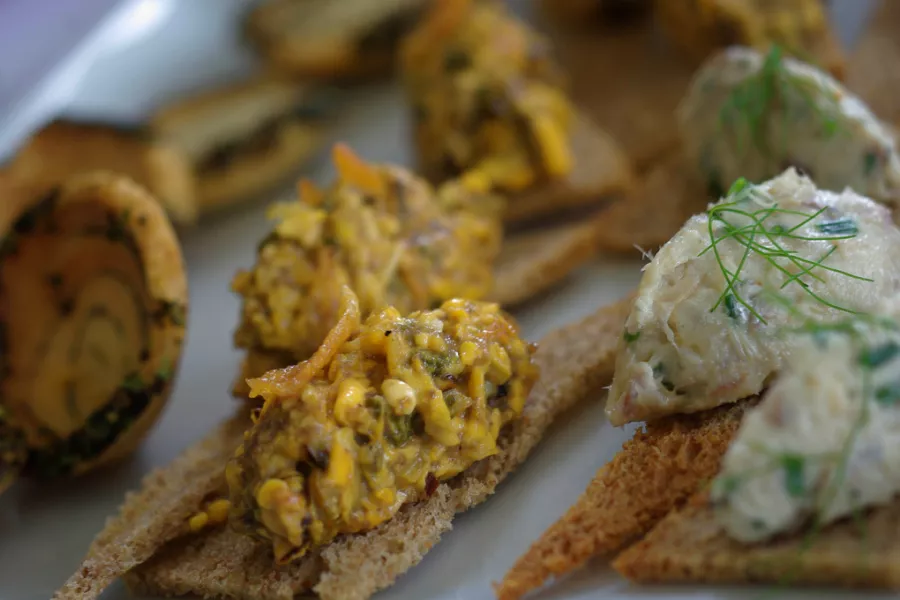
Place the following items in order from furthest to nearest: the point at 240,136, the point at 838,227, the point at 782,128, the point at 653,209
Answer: the point at 240,136, the point at 653,209, the point at 782,128, the point at 838,227

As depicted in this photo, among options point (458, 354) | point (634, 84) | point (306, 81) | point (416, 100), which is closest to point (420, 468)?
point (458, 354)

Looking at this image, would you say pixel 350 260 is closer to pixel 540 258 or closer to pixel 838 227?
pixel 540 258

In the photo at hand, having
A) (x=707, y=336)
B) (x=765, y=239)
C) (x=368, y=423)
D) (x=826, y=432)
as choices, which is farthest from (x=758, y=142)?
(x=368, y=423)

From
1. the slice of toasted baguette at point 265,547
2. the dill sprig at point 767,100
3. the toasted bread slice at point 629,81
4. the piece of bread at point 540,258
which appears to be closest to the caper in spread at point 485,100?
the piece of bread at point 540,258

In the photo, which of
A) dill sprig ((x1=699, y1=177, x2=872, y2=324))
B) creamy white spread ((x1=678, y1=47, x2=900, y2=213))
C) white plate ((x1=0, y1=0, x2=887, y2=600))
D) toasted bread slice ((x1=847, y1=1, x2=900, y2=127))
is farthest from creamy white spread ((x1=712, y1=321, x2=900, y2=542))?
toasted bread slice ((x1=847, y1=1, x2=900, y2=127))

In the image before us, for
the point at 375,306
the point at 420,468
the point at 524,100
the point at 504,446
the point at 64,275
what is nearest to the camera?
the point at 420,468

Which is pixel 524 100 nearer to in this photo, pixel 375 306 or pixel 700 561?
pixel 375 306
